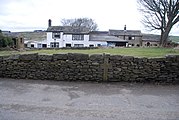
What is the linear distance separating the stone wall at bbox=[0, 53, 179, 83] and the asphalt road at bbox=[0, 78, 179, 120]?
0.47 m

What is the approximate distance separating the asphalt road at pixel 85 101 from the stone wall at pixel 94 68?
466 millimetres

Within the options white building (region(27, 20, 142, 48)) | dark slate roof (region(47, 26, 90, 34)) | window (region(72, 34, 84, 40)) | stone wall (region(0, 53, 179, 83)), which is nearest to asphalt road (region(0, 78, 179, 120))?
stone wall (region(0, 53, 179, 83))

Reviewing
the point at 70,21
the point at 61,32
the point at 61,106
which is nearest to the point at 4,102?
the point at 61,106

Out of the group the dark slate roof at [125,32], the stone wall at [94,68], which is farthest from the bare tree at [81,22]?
the stone wall at [94,68]

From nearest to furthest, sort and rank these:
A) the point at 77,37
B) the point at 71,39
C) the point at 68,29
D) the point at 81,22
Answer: the point at 71,39 → the point at 77,37 → the point at 68,29 → the point at 81,22

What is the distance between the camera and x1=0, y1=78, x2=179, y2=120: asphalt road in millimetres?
5363

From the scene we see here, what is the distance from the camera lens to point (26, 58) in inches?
359

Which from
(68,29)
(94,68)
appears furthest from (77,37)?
(94,68)

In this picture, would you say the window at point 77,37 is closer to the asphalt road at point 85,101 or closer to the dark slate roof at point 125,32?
the dark slate roof at point 125,32

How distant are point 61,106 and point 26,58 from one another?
3.85 m

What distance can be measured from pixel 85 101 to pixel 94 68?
2708 millimetres

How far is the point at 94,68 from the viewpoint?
899 cm

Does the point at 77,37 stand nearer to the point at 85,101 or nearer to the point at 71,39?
the point at 71,39

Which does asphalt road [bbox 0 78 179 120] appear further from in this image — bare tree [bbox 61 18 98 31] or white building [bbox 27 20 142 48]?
bare tree [bbox 61 18 98 31]
